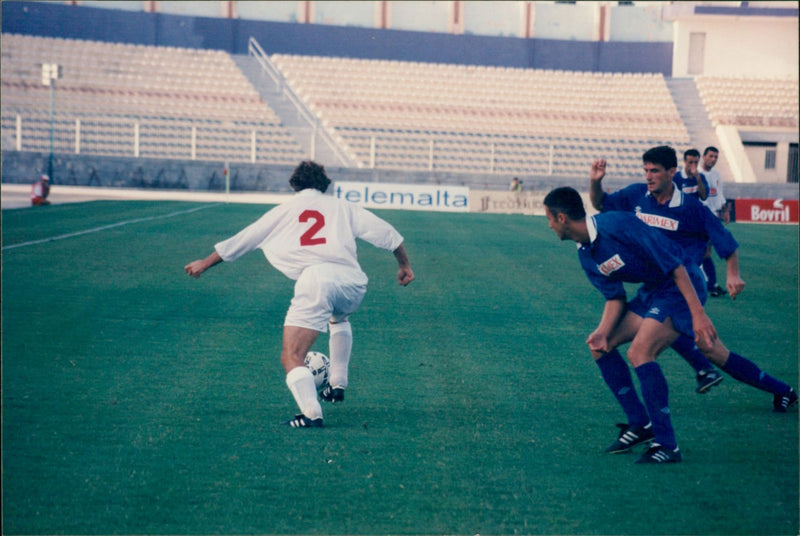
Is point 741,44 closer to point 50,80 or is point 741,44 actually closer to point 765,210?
point 765,210

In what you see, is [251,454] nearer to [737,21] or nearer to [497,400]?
[497,400]

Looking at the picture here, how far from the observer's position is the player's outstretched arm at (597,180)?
593cm

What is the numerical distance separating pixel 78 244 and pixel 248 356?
9.74m

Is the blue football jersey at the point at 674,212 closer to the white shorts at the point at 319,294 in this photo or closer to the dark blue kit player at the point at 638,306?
the dark blue kit player at the point at 638,306

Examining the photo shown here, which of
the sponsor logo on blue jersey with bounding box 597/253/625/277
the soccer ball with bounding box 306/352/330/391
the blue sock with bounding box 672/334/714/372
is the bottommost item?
the soccer ball with bounding box 306/352/330/391

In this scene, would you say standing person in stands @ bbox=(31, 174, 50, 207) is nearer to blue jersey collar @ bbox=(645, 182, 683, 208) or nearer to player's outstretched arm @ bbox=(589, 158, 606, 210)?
player's outstretched arm @ bbox=(589, 158, 606, 210)

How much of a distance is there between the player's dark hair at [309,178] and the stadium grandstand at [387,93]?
32.5 meters

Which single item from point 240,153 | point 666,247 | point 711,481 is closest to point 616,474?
point 711,481

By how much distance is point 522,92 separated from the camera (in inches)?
1919

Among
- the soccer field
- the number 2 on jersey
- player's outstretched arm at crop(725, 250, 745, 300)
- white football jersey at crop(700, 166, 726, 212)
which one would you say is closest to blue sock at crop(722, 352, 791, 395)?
the soccer field

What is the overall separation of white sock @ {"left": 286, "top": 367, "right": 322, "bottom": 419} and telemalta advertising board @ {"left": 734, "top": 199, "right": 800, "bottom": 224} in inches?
1188

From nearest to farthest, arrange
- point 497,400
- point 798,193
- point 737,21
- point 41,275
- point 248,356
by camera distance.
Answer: point 497,400, point 248,356, point 41,275, point 798,193, point 737,21

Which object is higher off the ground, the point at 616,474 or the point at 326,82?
the point at 326,82

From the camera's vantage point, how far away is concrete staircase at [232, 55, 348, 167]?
4125cm
